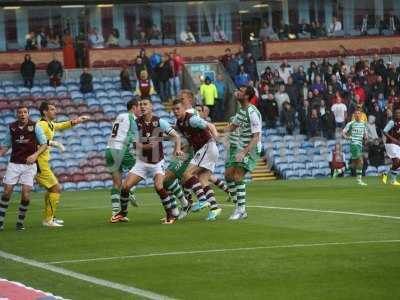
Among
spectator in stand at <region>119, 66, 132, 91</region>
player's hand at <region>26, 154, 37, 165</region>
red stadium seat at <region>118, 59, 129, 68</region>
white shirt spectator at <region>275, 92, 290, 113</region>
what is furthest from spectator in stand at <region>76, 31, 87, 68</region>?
player's hand at <region>26, 154, 37, 165</region>

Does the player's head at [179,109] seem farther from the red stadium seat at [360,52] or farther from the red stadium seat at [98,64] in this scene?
the red stadium seat at [360,52]

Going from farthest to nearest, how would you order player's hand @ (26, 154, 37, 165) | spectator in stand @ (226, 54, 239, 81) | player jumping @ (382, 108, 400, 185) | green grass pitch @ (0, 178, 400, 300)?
spectator in stand @ (226, 54, 239, 81) < player jumping @ (382, 108, 400, 185) < player's hand @ (26, 154, 37, 165) < green grass pitch @ (0, 178, 400, 300)

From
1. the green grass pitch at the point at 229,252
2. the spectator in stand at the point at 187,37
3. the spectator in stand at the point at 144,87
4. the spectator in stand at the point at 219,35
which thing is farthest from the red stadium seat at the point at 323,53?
the green grass pitch at the point at 229,252

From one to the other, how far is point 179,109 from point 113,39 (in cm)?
2942

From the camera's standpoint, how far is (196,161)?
20.3 metres

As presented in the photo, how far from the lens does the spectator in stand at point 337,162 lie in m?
40.8

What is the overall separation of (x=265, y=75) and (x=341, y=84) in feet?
9.35

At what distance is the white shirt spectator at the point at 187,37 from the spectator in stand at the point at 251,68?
15.3 feet

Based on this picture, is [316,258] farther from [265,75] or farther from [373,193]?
[265,75]

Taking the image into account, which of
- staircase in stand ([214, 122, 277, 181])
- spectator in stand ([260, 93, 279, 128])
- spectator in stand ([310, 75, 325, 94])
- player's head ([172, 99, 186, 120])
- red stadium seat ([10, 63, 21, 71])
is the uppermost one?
player's head ([172, 99, 186, 120])

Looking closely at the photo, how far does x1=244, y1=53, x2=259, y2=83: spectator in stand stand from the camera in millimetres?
45094

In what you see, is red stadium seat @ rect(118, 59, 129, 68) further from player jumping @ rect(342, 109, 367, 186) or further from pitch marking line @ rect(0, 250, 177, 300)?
pitch marking line @ rect(0, 250, 177, 300)

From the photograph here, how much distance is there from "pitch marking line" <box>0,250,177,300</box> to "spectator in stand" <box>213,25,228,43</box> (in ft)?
114

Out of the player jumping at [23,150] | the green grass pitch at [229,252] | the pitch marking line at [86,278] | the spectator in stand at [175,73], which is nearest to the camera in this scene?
the pitch marking line at [86,278]
